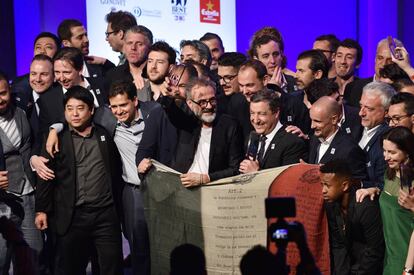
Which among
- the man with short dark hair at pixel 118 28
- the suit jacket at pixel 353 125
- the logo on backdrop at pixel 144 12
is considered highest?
the logo on backdrop at pixel 144 12

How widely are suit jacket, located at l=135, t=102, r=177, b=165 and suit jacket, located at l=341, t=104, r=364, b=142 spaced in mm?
1276

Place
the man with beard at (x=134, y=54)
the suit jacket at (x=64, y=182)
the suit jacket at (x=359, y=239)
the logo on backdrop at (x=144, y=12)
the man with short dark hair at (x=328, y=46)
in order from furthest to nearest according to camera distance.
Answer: the logo on backdrop at (x=144, y=12), the man with short dark hair at (x=328, y=46), the man with beard at (x=134, y=54), the suit jacket at (x=64, y=182), the suit jacket at (x=359, y=239)

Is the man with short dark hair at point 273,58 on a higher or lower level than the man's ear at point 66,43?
lower

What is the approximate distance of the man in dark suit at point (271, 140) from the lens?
5.81 metres

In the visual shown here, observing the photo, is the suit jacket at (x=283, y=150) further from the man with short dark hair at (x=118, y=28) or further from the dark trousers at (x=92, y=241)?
the man with short dark hair at (x=118, y=28)

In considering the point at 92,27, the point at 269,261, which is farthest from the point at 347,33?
the point at 269,261

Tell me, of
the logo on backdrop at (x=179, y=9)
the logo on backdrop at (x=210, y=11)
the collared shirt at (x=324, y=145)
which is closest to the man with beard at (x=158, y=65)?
the collared shirt at (x=324, y=145)

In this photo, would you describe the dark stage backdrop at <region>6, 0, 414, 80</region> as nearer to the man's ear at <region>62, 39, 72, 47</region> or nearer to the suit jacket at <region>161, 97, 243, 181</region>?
the man's ear at <region>62, 39, 72, 47</region>

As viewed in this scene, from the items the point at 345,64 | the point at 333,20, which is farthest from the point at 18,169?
the point at 333,20

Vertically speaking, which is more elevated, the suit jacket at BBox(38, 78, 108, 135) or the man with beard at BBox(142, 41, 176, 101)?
the man with beard at BBox(142, 41, 176, 101)

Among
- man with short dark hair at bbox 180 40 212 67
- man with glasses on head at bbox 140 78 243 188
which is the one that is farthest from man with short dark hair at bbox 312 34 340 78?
man with glasses on head at bbox 140 78 243 188

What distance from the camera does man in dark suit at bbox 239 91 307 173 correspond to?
581cm

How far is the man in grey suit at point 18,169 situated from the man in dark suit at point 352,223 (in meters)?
2.29

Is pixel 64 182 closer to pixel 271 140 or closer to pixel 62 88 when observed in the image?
pixel 62 88
